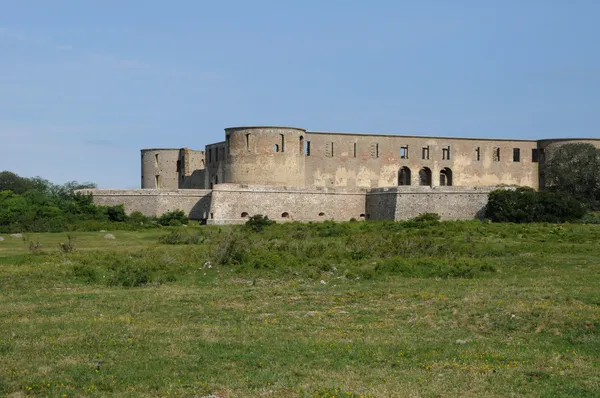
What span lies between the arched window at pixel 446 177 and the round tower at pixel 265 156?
10870 millimetres

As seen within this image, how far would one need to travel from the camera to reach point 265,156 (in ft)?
153

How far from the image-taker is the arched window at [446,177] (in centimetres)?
5241

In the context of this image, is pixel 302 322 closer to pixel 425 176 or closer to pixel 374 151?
pixel 374 151

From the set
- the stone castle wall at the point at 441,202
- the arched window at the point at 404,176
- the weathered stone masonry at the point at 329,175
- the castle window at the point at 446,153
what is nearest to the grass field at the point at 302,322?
the stone castle wall at the point at 441,202

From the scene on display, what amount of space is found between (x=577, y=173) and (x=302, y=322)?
40227 mm

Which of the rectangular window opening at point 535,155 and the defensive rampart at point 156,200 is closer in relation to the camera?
the defensive rampart at point 156,200

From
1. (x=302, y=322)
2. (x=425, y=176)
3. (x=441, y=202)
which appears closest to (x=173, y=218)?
(x=441, y=202)

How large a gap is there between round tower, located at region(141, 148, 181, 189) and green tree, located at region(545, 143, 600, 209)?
2488 cm

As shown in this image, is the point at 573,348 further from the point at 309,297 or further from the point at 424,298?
the point at 309,297

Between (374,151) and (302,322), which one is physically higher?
(374,151)

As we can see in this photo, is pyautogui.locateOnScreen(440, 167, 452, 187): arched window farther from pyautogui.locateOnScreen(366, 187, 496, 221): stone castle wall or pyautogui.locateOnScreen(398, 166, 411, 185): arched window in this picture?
pyautogui.locateOnScreen(366, 187, 496, 221): stone castle wall

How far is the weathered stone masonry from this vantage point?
44.9m

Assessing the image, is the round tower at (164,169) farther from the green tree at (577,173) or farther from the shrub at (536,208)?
the green tree at (577,173)

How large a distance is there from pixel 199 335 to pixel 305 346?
1821mm
